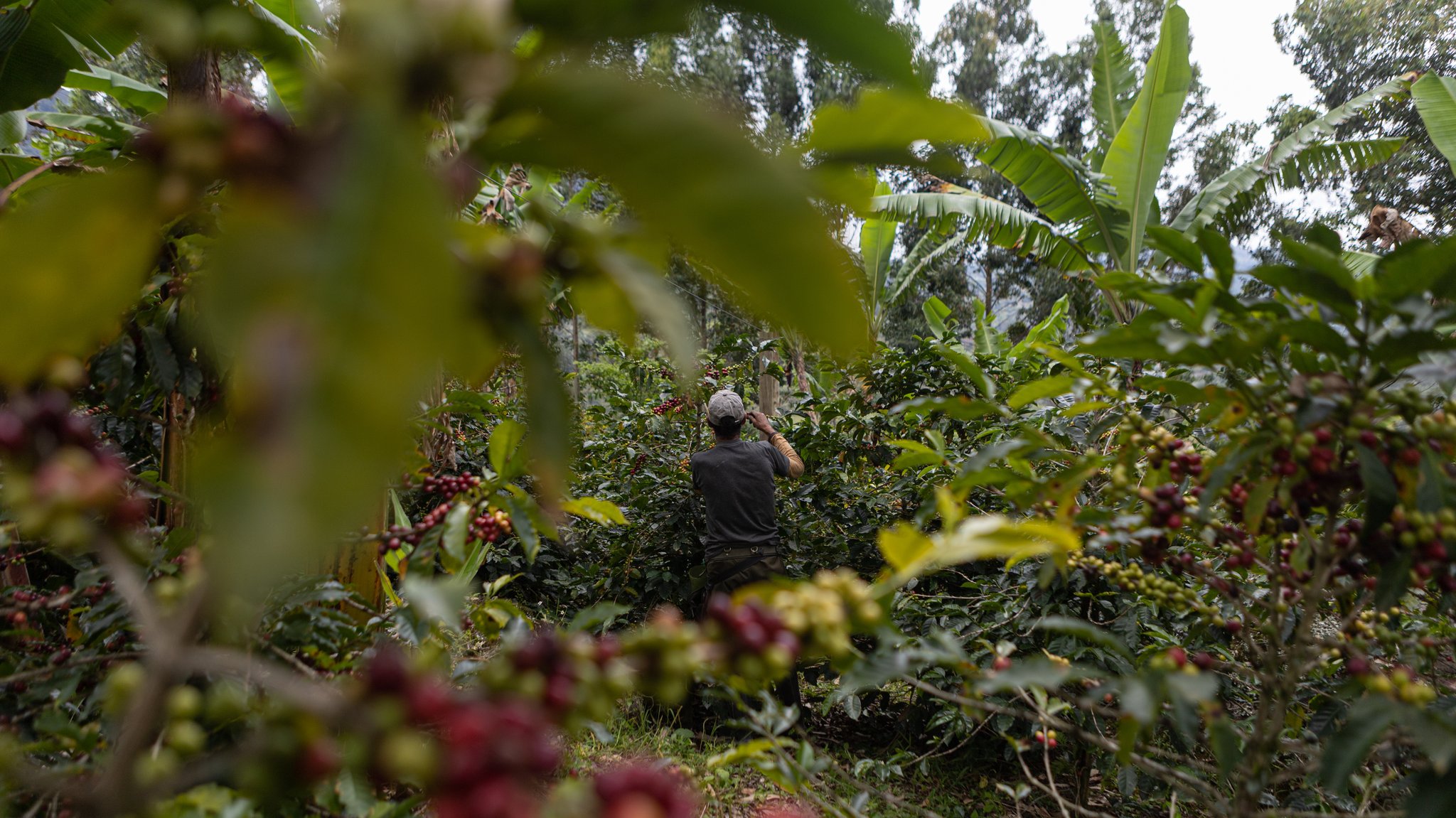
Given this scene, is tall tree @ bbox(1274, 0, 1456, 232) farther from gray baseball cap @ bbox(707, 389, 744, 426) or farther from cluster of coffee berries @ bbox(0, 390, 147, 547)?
cluster of coffee berries @ bbox(0, 390, 147, 547)

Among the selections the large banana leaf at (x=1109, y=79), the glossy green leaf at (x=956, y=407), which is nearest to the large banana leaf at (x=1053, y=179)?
the large banana leaf at (x=1109, y=79)

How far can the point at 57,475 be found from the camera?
38cm

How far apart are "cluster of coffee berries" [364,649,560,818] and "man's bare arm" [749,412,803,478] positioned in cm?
327

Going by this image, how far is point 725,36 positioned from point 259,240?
1.20 ft

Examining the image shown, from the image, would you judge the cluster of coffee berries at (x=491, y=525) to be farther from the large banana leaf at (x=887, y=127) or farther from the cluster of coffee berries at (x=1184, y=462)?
the cluster of coffee berries at (x=1184, y=462)

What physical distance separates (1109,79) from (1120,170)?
1.09 m

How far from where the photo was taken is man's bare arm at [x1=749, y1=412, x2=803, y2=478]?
11.8 feet

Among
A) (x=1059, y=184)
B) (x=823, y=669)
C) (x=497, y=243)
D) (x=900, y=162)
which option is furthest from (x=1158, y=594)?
(x=1059, y=184)

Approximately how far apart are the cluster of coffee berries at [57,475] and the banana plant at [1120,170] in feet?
16.3

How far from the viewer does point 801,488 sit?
365 cm

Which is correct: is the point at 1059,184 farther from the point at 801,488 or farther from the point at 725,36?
the point at 725,36

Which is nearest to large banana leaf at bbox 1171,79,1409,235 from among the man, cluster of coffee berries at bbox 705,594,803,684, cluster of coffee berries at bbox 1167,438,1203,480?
the man

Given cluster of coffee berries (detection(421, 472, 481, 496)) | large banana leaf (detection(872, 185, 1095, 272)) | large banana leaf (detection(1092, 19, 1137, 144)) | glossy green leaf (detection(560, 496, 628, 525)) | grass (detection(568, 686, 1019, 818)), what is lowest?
grass (detection(568, 686, 1019, 818))

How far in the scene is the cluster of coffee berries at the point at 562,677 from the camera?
1.26 ft
